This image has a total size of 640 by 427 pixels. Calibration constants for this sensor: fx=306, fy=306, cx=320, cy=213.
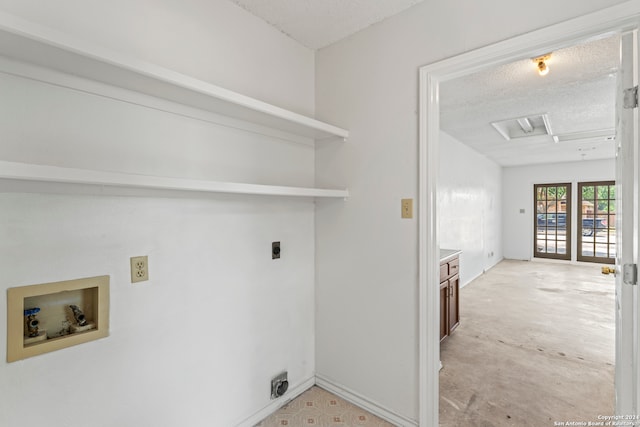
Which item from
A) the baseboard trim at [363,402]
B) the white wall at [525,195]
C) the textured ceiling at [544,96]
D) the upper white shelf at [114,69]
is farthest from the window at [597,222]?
the upper white shelf at [114,69]

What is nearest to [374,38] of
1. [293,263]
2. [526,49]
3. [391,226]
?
[526,49]

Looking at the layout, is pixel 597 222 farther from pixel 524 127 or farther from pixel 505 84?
pixel 505 84

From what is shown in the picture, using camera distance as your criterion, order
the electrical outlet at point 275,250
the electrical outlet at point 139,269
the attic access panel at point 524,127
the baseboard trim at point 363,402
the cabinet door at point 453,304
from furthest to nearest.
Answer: the attic access panel at point 524,127 < the cabinet door at point 453,304 < the electrical outlet at point 275,250 < the baseboard trim at point 363,402 < the electrical outlet at point 139,269

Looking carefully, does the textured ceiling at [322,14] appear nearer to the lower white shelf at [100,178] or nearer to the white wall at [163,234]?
the white wall at [163,234]

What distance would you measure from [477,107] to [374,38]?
2.13 metres

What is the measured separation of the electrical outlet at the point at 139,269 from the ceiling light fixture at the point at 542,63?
310cm

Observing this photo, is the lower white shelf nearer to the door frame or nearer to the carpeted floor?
the door frame

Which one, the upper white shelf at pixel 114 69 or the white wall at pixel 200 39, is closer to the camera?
the upper white shelf at pixel 114 69

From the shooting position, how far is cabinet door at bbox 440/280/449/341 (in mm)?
2884

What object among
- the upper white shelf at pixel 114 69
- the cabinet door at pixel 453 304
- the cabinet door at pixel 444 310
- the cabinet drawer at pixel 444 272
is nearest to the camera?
the upper white shelf at pixel 114 69

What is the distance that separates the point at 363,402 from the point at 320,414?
11.9 inches

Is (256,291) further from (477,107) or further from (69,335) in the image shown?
(477,107)

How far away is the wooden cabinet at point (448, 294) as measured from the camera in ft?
9.36

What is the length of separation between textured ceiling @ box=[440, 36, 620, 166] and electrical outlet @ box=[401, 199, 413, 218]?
1650 millimetres
